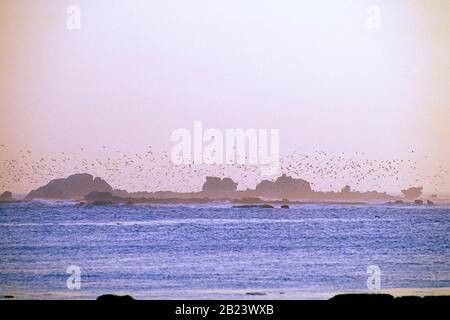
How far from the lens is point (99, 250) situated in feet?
27.8

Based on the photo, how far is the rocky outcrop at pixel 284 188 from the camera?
8516 millimetres

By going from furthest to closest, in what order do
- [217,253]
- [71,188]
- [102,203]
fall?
[217,253]
[102,203]
[71,188]

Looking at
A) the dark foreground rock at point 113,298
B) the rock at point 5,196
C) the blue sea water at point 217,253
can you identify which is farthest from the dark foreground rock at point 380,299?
the rock at point 5,196

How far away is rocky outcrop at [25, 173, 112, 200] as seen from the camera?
27.5 ft

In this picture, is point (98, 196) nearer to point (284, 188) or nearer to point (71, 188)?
point (71, 188)

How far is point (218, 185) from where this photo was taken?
8.45 metres

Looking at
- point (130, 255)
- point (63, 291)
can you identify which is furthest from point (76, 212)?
point (63, 291)

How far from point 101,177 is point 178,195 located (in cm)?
76

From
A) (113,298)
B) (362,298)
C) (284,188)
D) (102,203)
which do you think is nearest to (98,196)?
(102,203)

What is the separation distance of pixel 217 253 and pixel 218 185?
40.3 inches

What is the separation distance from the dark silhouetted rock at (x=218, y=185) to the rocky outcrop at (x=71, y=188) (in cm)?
91

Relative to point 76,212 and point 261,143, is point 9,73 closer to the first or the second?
point 76,212

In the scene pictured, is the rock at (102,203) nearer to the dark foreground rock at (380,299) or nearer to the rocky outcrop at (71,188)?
the rocky outcrop at (71,188)

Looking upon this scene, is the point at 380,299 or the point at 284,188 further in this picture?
the point at 284,188
